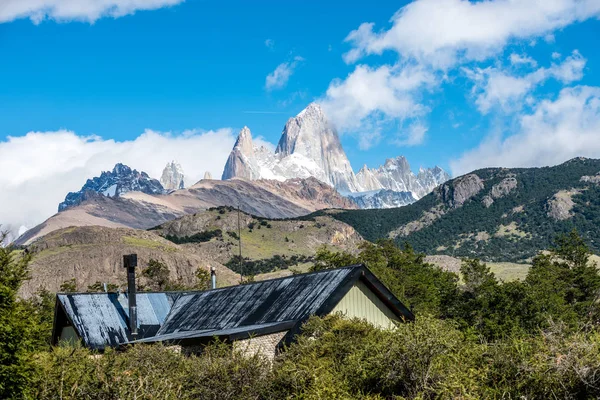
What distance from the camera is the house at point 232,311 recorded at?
23391 millimetres

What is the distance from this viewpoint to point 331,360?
1622cm

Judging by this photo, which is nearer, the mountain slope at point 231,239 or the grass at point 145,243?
the grass at point 145,243

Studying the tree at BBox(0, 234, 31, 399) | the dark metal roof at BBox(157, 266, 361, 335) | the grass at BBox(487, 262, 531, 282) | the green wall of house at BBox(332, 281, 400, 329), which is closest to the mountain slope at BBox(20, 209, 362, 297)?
the grass at BBox(487, 262, 531, 282)

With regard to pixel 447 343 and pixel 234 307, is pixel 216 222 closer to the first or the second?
pixel 234 307

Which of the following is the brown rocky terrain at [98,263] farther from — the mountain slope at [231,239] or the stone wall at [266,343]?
the stone wall at [266,343]

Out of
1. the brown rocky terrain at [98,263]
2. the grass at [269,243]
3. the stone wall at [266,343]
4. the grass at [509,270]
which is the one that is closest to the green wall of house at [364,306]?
the stone wall at [266,343]

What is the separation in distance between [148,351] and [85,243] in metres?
119

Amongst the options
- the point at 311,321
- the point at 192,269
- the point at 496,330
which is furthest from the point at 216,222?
the point at 311,321

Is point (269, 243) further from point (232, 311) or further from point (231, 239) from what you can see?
point (232, 311)

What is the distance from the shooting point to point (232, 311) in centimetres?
2723

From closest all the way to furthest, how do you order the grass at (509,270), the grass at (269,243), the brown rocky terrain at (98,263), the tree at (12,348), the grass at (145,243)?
the tree at (12,348) < the brown rocky terrain at (98,263) < the grass at (145,243) < the grass at (509,270) < the grass at (269,243)

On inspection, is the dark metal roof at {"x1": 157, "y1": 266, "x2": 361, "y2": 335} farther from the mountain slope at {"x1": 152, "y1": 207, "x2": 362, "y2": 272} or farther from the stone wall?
the mountain slope at {"x1": 152, "y1": 207, "x2": 362, "y2": 272}

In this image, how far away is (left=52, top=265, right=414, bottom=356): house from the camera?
921 inches

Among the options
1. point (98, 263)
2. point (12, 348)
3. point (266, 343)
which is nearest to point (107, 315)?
point (266, 343)
